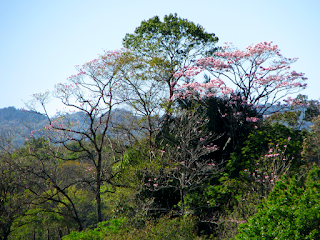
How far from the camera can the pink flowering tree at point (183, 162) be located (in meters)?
11.3

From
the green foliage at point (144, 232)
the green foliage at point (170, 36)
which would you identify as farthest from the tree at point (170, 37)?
the green foliage at point (144, 232)

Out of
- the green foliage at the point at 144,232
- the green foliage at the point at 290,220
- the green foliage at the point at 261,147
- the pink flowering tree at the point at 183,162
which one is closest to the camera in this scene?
the green foliage at the point at 290,220

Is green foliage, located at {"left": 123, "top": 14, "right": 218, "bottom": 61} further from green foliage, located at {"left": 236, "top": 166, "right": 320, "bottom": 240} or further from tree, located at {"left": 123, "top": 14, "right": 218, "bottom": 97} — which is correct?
green foliage, located at {"left": 236, "top": 166, "right": 320, "bottom": 240}

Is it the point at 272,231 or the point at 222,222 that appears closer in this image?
the point at 272,231

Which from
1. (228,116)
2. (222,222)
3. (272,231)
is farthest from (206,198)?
(272,231)

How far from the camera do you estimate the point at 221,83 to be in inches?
615

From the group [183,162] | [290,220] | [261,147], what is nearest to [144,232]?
Answer: [183,162]

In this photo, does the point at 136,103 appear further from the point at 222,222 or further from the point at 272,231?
the point at 272,231

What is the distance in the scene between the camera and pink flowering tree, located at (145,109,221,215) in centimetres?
1130

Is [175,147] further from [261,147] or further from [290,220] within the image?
[290,220]

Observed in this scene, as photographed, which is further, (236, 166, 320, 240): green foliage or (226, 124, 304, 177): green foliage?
(226, 124, 304, 177): green foliage

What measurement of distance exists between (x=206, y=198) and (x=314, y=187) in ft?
19.4

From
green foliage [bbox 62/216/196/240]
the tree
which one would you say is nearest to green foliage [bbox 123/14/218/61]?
the tree

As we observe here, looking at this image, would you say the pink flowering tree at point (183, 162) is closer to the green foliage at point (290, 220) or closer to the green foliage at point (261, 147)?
the green foliage at point (261, 147)
